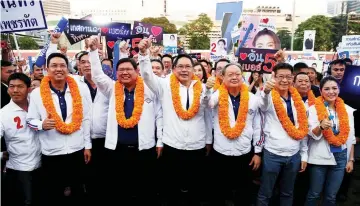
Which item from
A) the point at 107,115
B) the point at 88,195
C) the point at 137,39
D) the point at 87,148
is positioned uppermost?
the point at 137,39

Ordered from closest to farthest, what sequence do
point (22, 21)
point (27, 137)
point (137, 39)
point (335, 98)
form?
1. point (27, 137)
2. point (335, 98)
3. point (22, 21)
4. point (137, 39)

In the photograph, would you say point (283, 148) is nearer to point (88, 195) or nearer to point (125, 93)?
point (125, 93)

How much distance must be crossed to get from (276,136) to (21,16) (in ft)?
11.6

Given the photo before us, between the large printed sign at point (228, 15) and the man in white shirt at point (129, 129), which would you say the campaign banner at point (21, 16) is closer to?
the man in white shirt at point (129, 129)

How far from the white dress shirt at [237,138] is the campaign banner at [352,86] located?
49.0 inches

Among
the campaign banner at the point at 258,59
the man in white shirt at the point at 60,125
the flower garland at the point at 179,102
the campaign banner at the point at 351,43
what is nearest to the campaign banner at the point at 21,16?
the man in white shirt at the point at 60,125

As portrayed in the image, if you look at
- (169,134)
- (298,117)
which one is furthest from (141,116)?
(298,117)

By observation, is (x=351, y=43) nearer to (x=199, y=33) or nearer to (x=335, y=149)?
(x=335, y=149)

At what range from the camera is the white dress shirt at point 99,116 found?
385 cm

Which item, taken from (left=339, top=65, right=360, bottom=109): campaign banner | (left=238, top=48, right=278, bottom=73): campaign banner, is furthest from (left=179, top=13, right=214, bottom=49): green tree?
(left=339, top=65, right=360, bottom=109): campaign banner

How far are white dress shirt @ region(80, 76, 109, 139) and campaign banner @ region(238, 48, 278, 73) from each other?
2.12 metres

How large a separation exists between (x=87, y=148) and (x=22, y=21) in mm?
2096

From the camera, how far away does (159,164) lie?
388 cm

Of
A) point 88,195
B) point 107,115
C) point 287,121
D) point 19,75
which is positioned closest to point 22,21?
point 19,75
